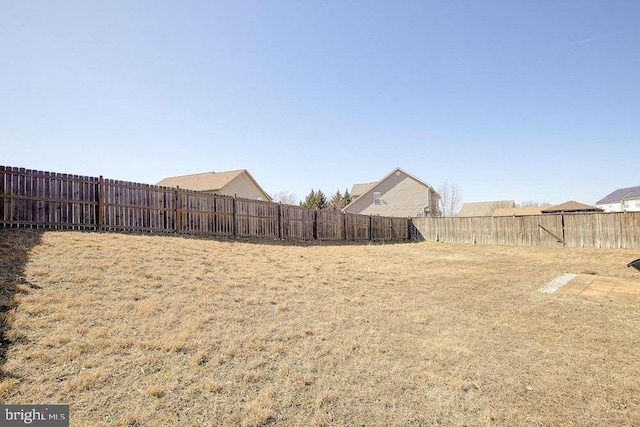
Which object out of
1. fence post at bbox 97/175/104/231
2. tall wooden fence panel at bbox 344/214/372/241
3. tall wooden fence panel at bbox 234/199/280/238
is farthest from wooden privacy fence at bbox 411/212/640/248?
fence post at bbox 97/175/104/231

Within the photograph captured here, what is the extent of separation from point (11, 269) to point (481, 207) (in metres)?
60.8

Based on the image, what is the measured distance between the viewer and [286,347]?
12.3ft

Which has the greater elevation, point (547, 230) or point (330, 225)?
point (330, 225)

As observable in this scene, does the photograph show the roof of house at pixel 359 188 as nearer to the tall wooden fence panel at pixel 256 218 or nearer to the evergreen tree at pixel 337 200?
the evergreen tree at pixel 337 200

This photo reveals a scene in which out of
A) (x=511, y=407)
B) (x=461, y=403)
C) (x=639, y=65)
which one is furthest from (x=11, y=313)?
(x=639, y=65)

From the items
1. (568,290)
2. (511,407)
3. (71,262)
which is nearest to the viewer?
(511,407)

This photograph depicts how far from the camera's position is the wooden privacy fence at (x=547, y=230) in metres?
14.2

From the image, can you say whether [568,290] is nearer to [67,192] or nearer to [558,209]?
[67,192]

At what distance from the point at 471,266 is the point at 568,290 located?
3.55m

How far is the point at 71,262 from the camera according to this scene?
18.2 feet

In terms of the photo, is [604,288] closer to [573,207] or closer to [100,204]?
[100,204]

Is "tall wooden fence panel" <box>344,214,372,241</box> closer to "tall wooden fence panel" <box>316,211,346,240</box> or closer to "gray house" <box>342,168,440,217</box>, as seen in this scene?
"tall wooden fence panel" <box>316,211,346,240</box>

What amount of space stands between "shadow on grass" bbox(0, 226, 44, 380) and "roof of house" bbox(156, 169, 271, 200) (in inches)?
748

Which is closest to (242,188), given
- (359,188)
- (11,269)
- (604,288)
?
(359,188)
